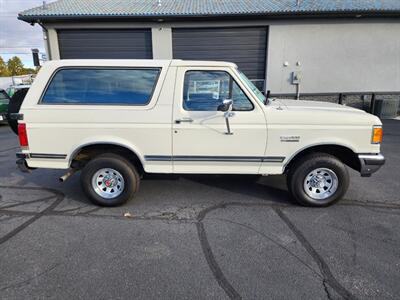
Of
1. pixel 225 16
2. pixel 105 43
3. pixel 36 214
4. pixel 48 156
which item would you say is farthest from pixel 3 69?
pixel 36 214

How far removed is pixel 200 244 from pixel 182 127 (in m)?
1.52

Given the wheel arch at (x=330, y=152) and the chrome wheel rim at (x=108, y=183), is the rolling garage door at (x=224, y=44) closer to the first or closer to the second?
the wheel arch at (x=330, y=152)

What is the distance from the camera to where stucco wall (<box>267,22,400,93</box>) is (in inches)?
476

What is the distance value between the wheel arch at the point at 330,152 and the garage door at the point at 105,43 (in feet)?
35.3

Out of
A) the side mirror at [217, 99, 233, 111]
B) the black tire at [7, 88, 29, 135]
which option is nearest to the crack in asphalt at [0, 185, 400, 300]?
the black tire at [7, 88, 29, 135]

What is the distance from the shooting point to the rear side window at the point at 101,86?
3578 mm

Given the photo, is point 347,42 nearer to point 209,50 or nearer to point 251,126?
point 209,50

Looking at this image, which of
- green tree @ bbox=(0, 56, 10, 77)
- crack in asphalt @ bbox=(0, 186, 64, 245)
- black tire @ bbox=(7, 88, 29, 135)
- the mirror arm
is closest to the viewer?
crack in asphalt @ bbox=(0, 186, 64, 245)

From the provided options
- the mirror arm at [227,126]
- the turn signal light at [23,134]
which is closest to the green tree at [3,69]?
the turn signal light at [23,134]

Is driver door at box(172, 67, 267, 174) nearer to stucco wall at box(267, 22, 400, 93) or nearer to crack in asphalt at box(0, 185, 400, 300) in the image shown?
crack in asphalt at box(0, 185, 400, 300)

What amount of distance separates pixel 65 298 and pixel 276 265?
194 centimetres

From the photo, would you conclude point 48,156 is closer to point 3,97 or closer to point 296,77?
point 3,97

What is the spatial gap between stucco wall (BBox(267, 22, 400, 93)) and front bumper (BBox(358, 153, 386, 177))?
32.3 feet

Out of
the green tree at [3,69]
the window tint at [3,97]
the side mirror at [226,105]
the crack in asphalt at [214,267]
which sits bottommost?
the crack in asphalt at [214,267]
